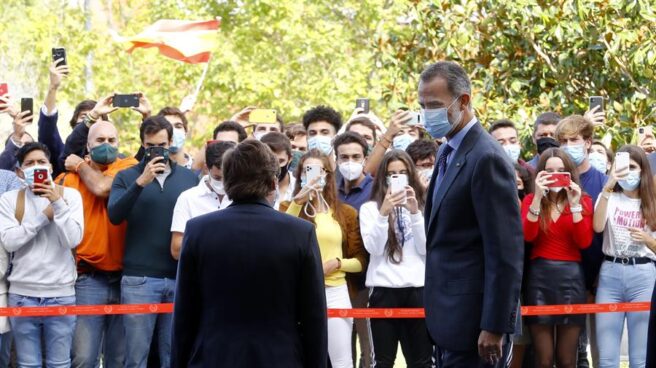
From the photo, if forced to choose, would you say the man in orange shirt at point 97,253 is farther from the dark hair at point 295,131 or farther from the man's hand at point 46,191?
the dark hair at point 295,131

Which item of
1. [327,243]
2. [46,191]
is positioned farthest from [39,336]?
[327,243]

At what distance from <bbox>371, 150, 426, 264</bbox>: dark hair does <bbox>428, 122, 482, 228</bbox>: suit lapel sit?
3.48 metres

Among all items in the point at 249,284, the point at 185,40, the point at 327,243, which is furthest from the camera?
the point at 185,40

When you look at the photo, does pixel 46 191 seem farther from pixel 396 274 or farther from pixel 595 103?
pixel 595 103

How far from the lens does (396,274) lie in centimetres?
1008

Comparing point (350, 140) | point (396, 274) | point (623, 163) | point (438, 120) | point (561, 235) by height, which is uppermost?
point (438, 120)

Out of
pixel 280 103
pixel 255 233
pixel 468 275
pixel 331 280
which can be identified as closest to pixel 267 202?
pixel 255 233

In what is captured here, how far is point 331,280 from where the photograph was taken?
10.0 metres

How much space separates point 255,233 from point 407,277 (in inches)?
167

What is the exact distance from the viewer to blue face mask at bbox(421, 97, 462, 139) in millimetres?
6531

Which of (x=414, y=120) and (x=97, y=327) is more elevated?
(x=414, y=120)

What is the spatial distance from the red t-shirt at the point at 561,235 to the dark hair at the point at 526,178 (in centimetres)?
50

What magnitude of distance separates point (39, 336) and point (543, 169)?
168 inches

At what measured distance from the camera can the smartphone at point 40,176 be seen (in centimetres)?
969
